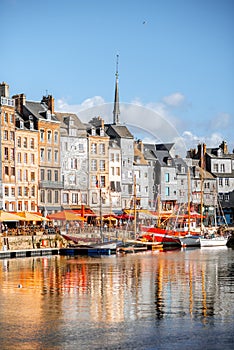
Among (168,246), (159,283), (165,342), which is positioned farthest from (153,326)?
(168,246)

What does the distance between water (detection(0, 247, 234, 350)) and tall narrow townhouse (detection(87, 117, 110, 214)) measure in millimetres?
44140

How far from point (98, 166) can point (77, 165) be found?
4216mm

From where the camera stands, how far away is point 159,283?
50250mm

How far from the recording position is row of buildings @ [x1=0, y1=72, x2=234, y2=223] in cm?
9725

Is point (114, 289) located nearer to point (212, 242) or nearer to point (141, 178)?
point (212, 242)

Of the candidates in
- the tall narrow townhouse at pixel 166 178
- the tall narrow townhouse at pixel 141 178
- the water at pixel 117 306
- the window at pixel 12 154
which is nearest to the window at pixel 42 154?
the window at pixel 12 154

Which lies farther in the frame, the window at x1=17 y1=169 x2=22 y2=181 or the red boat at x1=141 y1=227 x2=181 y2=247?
the window at x1=17 y1=169 x2=22 y2=181

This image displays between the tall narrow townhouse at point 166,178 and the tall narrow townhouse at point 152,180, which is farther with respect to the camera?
the tall narrow townhouse at point 166,178

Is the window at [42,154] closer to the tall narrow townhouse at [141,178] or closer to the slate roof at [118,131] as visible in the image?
the slate roof at [118,131]

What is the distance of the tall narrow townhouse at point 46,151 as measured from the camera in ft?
333

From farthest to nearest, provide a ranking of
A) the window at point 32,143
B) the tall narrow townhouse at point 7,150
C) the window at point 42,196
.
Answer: the window at point 42,196
the window at point 32,143
the tall narrow townhouse at point 7,150

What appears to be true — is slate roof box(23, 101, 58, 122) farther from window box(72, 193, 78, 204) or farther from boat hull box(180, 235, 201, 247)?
boat hull box(180, 235, 201, 247)

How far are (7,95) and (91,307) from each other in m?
60.9

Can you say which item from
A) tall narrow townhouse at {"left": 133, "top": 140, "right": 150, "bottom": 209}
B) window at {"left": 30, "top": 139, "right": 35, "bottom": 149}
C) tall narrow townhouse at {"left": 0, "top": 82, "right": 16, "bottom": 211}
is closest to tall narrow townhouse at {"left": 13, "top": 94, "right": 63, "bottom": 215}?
window at {"left": 30, "top": 139, "right": 35, "bottom": 149}
